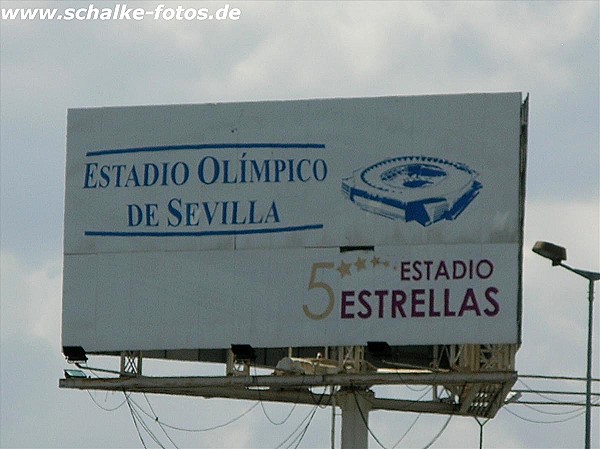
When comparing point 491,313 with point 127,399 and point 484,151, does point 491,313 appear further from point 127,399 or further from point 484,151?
point 127,399

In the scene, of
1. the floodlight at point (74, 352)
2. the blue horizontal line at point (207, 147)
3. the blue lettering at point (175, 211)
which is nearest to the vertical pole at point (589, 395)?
the blue horizontal line at point (207, 147)

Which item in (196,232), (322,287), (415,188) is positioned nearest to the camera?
(415,188)

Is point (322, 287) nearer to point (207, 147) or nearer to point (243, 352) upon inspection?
point (243, 352)

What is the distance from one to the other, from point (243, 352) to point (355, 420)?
2628 mm

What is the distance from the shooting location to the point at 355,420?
48.6 m

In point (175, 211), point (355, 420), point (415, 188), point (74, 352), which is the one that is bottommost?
point (355, 420)

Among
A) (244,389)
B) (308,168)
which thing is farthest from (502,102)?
(244,389)

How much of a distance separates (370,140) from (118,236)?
5.37 metres

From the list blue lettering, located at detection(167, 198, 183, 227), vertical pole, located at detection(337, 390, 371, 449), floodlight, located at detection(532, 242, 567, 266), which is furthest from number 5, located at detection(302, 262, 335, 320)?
floodlight, located at detection(532, 242, 567, 266)

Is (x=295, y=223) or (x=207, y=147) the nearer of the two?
(x=295, y=223)

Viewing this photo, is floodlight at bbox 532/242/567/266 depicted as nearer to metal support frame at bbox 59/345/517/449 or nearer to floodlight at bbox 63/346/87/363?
metal support frame at bbox 59/345/517/449

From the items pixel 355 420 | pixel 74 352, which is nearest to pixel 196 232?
pixel 74 352

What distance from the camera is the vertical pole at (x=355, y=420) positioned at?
4856 cm

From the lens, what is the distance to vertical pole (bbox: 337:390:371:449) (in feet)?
159
